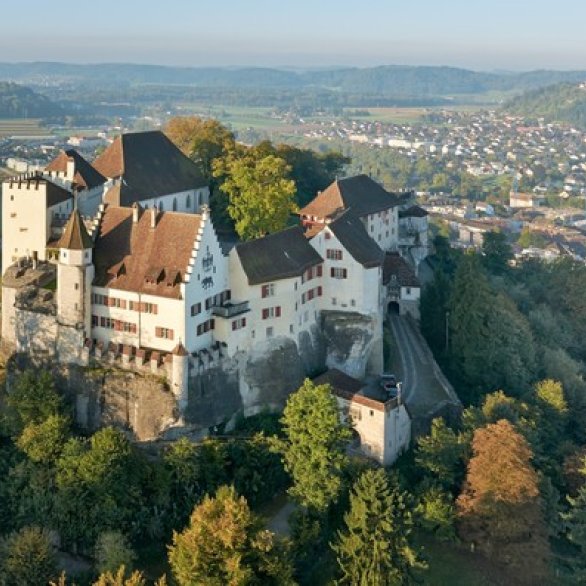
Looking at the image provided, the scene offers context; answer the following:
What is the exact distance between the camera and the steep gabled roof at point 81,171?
7375 centimetres

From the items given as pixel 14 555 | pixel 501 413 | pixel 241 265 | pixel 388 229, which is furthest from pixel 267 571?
pixel 388 229

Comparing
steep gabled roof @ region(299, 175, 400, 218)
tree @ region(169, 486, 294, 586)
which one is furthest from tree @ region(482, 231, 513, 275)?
tree @ region(169, 486, 294, 586)

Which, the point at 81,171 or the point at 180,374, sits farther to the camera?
the point at 81,171

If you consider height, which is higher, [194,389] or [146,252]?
[146,252]

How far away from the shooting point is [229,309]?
60.8 meters

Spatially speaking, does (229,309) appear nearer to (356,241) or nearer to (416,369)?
(356,241)

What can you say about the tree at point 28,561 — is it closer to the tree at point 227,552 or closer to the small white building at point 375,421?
the tree at point 227,552

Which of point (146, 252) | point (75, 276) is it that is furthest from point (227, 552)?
point (75, 276)

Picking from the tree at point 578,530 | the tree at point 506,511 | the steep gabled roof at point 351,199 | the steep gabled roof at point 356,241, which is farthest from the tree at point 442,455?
the steep gabled roof at point 351,199

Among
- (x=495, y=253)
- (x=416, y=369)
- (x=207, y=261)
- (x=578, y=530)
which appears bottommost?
(x=578, y=530)

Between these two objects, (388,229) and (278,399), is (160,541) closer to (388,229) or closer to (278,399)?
(278,399)

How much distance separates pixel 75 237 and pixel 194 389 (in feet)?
38.0

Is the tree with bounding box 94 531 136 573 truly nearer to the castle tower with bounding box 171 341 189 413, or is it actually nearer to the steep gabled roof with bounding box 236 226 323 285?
the castle tower with bounding box 171 341 189 413

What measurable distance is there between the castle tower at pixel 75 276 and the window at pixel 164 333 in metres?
4.94
